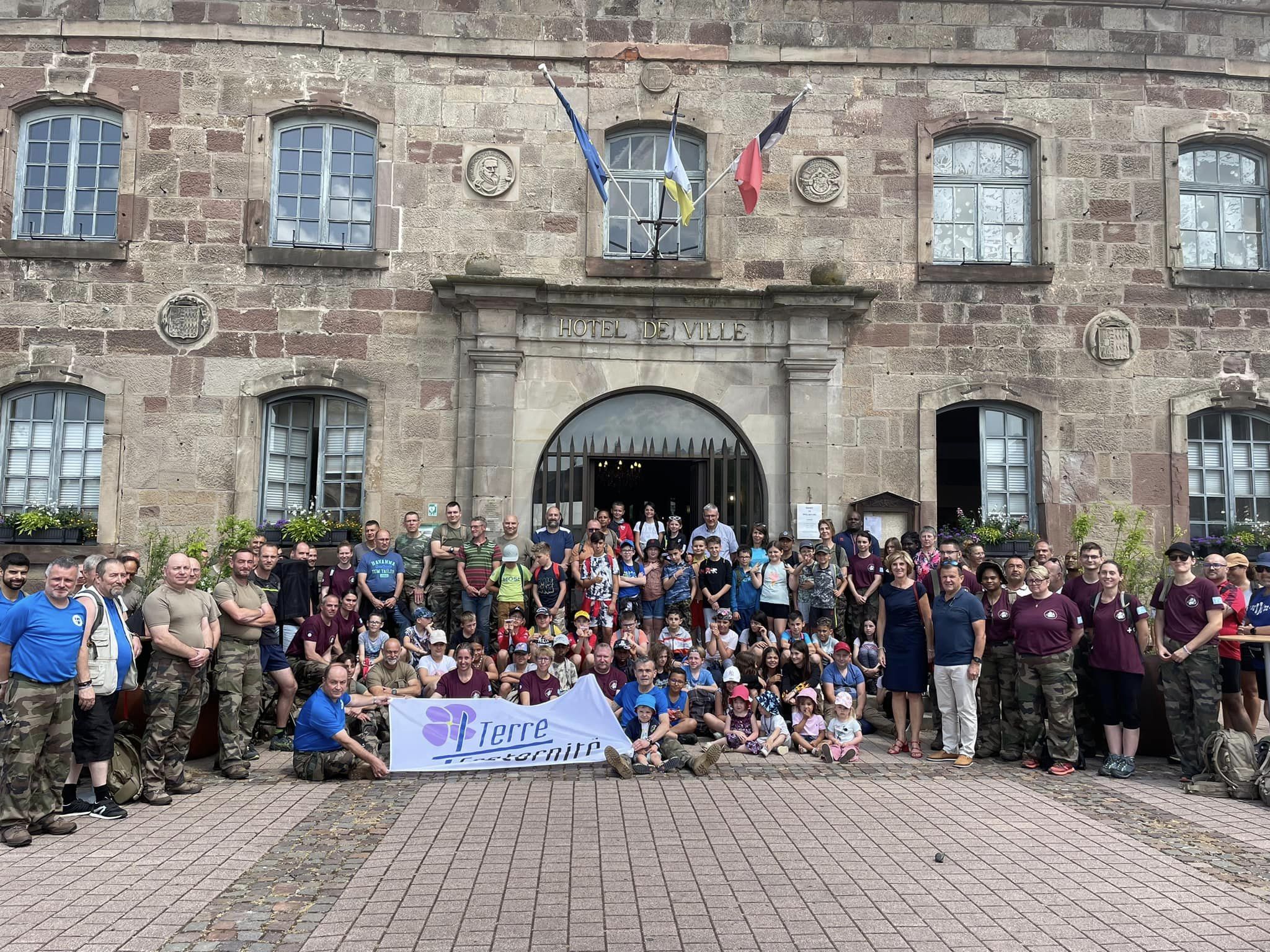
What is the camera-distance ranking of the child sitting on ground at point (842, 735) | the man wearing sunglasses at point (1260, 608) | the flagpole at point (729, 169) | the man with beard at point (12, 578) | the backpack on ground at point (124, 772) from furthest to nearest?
the flagpole at point (729, 169) < the child sitting on ground at point (842, 735) < the man wearing sunglasses at point (1260, 608) < the backpack on ground at point (124, 772) < the man with beard at point (12, 578)

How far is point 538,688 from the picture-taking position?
31.5ft

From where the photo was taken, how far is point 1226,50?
14.1 m

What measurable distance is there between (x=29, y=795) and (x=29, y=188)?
1021cm

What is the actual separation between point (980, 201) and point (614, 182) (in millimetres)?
5336

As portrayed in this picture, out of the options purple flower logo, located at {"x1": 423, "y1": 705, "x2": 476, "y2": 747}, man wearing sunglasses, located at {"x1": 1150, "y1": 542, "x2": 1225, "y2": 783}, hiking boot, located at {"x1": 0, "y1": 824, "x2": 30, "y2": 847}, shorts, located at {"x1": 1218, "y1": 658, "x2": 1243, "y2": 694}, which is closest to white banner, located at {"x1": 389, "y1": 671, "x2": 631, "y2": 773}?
purple flower logo, located at {"x1": 423, "y1": 705, "x2": 476, "y2": 747}

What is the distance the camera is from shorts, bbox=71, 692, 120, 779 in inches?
279

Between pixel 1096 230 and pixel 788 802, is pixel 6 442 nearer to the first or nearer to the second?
pixel 788 802

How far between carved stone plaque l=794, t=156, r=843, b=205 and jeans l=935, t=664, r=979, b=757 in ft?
23.5

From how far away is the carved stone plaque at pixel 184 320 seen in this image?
1314 cm

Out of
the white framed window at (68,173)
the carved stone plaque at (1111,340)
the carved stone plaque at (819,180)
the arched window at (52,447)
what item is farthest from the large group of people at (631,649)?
the white framed window at (68,173)

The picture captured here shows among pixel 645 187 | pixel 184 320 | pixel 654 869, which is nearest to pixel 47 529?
pixel 184 320

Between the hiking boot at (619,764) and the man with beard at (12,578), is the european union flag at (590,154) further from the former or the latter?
the man with beard at (12,578)

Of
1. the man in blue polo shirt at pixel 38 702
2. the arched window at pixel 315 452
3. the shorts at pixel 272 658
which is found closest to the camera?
the man in blue polo shirt at pixel 38 702

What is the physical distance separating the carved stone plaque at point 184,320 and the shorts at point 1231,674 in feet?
40.8
